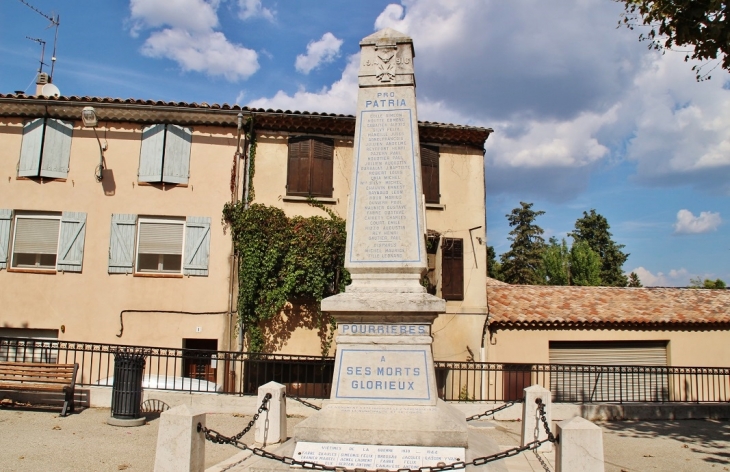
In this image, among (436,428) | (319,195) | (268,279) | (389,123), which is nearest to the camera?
(436,428)

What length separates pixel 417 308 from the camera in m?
5.63

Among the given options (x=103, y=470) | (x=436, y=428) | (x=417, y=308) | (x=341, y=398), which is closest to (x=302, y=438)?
(x=341, y=398)

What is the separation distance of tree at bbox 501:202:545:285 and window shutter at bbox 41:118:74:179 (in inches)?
1321

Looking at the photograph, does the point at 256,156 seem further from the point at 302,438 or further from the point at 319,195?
the point at 302,438

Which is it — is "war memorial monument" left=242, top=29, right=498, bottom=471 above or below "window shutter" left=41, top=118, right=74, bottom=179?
below

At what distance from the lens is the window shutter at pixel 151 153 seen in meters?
14.4

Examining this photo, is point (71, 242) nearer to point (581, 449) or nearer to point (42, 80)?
point (42, 80)

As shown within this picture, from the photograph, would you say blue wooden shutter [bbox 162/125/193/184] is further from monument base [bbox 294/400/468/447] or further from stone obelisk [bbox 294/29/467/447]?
monument base [bbox 294/400/468/447]

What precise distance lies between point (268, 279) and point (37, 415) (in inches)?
225

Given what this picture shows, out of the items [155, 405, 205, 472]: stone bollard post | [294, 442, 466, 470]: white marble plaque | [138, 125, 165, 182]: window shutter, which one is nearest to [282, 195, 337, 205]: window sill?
[138, 125, 165, 182]: window shutter

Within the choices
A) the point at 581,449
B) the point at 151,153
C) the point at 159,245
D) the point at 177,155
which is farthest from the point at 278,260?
the point at 581,449

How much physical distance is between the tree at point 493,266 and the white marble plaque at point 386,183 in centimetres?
3656

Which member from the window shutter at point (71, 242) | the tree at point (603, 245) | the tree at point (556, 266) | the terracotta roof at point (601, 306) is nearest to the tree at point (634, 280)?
the tree at point (603, 245)

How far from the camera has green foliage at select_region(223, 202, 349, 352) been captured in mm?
13781
